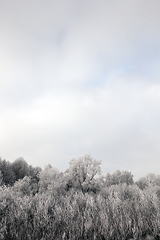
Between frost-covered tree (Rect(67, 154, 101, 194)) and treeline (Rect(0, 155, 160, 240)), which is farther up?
frost-covered tree (Rect(67, 154, 101, 194))

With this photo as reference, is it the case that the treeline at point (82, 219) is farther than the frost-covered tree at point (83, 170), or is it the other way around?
the frost-covered tree at point (83, 170)

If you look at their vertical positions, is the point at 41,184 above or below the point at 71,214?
above

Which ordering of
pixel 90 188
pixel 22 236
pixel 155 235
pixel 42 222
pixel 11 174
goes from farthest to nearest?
1. pixel 11 174
2. pixel 90 188
3. pixel 42 222
4. pixel 22 236
5. pixel 155 235

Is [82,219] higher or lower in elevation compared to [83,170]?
lower

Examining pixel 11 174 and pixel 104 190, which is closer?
pixel 104 190

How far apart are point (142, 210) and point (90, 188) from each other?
33644 millimetres

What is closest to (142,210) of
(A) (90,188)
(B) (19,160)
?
(A) (90,188)

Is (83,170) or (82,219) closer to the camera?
(82,219)

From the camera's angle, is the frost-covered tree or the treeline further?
the frost-covered tree

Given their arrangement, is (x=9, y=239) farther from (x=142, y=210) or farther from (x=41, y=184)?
(x=41, y=184)

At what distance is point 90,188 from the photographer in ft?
149

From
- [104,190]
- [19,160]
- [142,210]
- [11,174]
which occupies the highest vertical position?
[19,160]

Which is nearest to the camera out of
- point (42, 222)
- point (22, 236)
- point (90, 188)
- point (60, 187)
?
point (22, 236)

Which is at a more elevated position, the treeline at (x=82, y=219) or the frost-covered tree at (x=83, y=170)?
the frost-covered tree at (x=83, y=170)
